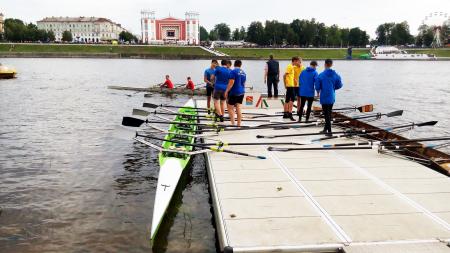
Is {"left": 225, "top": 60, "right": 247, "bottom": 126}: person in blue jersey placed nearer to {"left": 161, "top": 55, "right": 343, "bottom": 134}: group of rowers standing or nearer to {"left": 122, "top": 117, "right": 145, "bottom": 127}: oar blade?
{"left": 161, "top": 55, "right": 343, "bottom": 134}: group of rowers standing

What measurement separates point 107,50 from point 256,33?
7270 cm

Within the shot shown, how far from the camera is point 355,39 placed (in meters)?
182

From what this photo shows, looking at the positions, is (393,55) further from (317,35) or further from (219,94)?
(219,94)

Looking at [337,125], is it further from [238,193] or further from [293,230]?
[293,230]

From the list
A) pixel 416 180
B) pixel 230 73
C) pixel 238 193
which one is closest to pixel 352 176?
pixel 416 180

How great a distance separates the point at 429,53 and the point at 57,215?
558 ft

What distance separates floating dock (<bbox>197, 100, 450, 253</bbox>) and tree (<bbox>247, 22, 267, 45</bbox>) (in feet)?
578

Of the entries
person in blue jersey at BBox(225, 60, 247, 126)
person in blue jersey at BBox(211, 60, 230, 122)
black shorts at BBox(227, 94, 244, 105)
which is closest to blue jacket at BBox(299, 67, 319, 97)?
person in blue jersey at BBox(225, 60, 247, 126)

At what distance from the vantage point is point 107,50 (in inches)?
5468

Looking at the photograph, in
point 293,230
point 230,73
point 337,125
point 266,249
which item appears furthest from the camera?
point 337,125

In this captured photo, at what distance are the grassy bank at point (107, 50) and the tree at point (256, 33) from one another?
44.5 m

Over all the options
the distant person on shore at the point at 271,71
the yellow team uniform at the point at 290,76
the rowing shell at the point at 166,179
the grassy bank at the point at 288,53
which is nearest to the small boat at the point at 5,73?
the distant person on shore at the point at 271,71

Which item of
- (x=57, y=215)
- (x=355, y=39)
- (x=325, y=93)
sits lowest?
(x=57, y=215)

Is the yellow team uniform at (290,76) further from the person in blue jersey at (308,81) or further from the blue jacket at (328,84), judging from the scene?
the blue jacket at (328,84)
